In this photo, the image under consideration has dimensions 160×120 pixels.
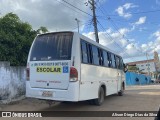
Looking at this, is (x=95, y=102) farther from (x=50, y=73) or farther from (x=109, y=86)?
(x=50, y=73)

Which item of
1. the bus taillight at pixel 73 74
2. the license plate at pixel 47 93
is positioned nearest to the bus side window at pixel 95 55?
the bus taillight at pixel 73 74

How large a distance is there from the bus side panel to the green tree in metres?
4.42

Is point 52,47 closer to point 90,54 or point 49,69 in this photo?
point 49,69

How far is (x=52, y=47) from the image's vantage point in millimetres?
9070

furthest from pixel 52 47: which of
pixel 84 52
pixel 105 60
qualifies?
pixel 105 60

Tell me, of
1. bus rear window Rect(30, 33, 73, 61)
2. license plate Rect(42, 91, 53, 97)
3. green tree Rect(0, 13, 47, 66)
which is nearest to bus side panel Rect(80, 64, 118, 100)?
bus rear window Rect(30, 33, 73, 61)

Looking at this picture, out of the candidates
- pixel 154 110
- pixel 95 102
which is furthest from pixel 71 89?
pixel 154 110

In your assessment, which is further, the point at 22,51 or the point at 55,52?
the point at 22,51

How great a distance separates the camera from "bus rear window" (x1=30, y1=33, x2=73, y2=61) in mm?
8812

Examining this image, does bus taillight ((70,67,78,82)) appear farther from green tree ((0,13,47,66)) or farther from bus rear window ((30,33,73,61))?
green tree ((0,13,47,66))

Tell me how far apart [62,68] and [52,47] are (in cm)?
96

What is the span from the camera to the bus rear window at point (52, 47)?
28.9ft

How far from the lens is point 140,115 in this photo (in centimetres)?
912

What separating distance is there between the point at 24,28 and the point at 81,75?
6.27 metres
